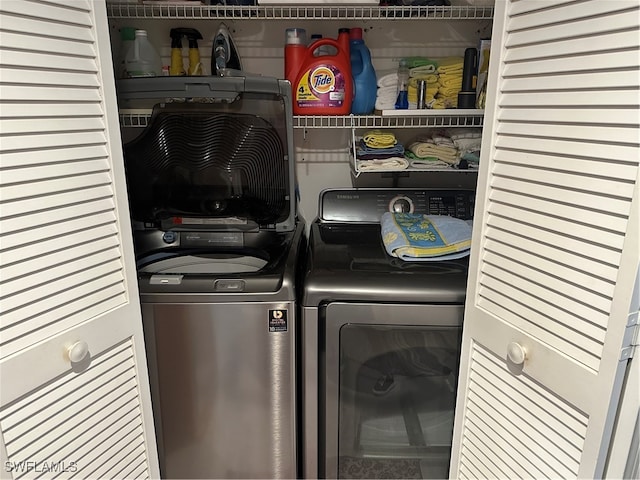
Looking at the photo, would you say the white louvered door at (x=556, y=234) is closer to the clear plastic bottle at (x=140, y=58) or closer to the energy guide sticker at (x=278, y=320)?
the energy guide sticker at (x=278, y=320)

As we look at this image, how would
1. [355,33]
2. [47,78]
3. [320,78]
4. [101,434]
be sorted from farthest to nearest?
[355,33], [320,78], [101,434], [47,78]

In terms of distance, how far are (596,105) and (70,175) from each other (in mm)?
1075

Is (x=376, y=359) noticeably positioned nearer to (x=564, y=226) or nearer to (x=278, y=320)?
(x=278, y=320)

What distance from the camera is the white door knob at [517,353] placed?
108 cm

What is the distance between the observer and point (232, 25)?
6.58 ft

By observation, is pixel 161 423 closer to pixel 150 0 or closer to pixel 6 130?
pixel 6 130

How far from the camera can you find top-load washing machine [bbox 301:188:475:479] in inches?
59.5

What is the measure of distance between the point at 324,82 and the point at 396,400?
120 cm

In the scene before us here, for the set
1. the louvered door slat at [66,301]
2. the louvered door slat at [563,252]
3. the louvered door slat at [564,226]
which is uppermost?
the louvered door slat at [564,226]

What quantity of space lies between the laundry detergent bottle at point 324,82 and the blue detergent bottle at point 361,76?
2.2 inches

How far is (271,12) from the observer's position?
1.82 metres

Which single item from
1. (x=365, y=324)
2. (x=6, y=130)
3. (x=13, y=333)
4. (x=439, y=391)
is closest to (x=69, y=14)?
(x=6, y=130)

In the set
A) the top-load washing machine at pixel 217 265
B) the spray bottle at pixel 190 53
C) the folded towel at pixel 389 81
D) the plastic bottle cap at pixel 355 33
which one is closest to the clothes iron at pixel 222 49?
the spray bottle at pixel 190 53

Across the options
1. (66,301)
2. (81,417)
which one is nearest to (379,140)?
(66,301)
